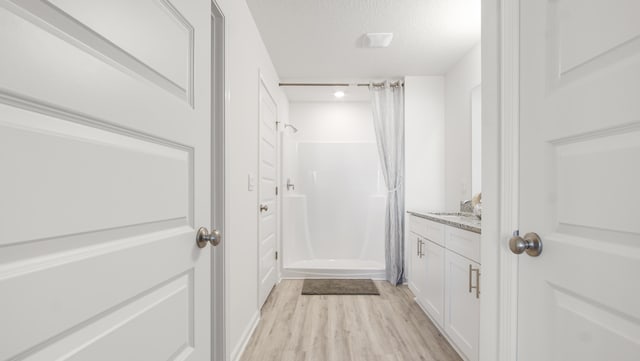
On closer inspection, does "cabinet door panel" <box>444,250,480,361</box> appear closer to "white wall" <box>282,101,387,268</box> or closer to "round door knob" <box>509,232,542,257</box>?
"round door knob" <box>509,232,542,257</box>

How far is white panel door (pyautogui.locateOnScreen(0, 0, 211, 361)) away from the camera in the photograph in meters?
0.39

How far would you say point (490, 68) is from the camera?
3.14 feet

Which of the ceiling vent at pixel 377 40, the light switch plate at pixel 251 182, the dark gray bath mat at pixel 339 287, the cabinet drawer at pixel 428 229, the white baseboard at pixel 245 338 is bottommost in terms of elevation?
the dark gray bath mat at pixel 339 287

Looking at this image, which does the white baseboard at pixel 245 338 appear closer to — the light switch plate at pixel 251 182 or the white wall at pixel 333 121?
the light switch plate at pixel 251 182

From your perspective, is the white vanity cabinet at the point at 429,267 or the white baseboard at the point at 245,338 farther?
the white vanity cabinet at the point at 429,267

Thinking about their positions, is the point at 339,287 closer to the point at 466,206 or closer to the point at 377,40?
the point at 466,206

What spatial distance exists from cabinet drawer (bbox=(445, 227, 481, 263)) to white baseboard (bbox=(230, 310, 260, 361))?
1.54 m

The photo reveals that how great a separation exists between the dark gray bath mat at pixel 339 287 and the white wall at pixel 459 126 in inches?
48.6

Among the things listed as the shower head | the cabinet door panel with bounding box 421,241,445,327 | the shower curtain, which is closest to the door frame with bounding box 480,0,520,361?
the cabinet door panel with bounding box 421,241,445,327

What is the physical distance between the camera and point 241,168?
6.19ft

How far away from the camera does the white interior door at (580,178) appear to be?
57cm

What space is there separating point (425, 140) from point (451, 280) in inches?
69.5

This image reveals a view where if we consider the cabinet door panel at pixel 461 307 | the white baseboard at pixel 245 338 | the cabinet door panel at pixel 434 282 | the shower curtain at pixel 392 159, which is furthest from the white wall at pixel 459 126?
the white baseboard at pixel 245 338

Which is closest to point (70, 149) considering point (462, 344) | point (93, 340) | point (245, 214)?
point (93, 340)
